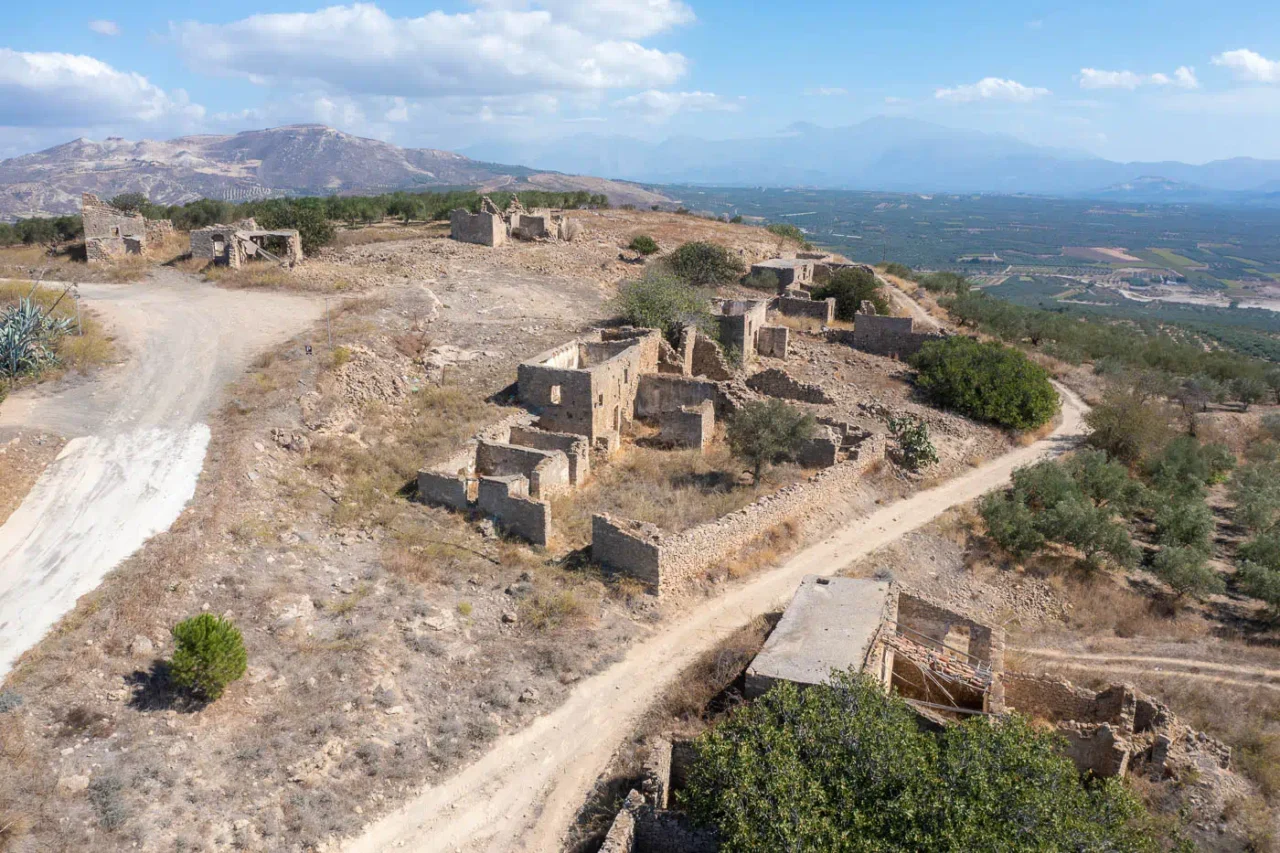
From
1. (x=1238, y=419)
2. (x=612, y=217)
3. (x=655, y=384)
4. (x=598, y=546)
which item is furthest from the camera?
(x=612, y=217)

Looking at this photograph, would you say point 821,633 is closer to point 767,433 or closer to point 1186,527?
point 767,433

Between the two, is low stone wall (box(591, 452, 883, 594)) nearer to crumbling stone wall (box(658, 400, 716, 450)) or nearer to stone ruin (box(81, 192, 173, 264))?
crumbling stone wall (box(658, 400, 716, 450))

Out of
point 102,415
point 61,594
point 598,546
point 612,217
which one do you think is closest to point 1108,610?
point 598,546

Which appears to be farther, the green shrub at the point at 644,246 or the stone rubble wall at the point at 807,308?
the green shrub at the point at 644,246

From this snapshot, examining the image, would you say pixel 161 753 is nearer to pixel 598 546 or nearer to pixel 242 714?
pixel 242 714

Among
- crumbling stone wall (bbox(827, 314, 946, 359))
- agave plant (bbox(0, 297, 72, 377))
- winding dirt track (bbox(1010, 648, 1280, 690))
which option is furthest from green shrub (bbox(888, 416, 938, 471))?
agave plant (bbox(0, 297, 72, 377))

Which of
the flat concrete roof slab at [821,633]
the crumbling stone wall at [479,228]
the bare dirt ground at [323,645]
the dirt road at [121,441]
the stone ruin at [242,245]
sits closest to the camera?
the bare dirt ground at [323,645]

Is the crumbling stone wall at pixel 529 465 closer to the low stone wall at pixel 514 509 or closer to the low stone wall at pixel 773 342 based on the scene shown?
the low stone wall at pixel 514 509

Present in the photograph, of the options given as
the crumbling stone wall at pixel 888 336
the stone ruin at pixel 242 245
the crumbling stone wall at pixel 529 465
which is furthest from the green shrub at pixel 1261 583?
the stone ruin at pixel 242 245
